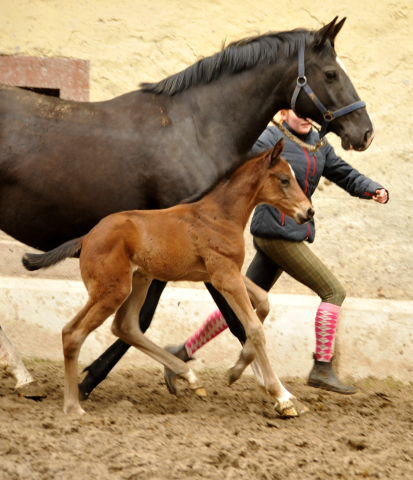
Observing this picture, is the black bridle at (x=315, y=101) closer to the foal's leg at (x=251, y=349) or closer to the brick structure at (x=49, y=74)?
the foal's leg at (x=251, y=349)

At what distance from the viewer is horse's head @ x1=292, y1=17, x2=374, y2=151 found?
130 inches

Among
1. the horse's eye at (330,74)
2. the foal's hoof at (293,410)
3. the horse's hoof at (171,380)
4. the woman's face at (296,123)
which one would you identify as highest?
the horse's eye at (330,74)

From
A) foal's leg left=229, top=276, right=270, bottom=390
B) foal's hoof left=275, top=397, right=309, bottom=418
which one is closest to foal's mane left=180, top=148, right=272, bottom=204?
foal's leg left=229, top=276, right=270, bottom=390

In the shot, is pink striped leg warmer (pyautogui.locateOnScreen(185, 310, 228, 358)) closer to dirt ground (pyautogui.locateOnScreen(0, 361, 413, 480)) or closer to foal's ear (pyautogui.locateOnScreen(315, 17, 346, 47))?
dirt ground (pyautogui.locateOnScreen(0, 361, 413, 480))

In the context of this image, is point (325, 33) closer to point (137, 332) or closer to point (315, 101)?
point (315, 101)

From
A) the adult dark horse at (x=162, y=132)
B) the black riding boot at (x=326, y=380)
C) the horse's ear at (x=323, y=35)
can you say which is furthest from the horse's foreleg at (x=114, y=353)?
the horse's ear at (x=323, y=35)

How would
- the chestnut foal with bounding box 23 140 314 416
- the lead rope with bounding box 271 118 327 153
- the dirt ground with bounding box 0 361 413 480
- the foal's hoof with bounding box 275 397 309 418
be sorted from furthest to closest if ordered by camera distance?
the lead rope with bounding box 271 118 327 153 → the foal's hoof with bounding box 275 397 309 418 → the chestnut foal with bounding box 23 140 314 416 → the dirt ground with bounding box 0 361 413 480

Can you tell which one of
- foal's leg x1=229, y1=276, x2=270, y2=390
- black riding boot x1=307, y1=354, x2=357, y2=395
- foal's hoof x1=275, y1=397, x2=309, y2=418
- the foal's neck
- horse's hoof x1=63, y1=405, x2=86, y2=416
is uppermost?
the foal's neck

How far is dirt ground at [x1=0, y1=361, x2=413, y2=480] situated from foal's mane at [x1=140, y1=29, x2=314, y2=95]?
1797mm

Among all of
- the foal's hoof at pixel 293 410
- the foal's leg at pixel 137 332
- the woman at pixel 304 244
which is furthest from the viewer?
the woman at pixel 304 244

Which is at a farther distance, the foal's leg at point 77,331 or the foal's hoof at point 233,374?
the foal's hoof at point 233,374

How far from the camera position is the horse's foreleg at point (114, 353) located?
11.6 ft

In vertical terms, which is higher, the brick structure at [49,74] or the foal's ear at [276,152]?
the foal's ear at [276,152]

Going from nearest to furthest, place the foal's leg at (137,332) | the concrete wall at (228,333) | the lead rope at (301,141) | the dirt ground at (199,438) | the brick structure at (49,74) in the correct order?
the dirt ground at (199,438) < the foal's leg at (137,332) < the lead rope at (301,141) < the concrete wall at (228,333) < the brick structure at (49,74)
